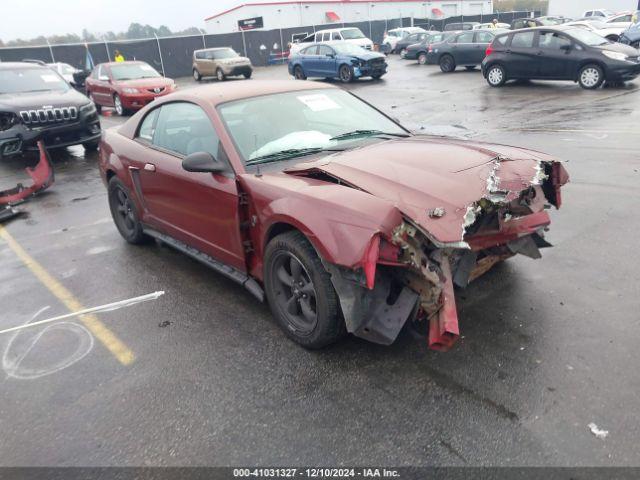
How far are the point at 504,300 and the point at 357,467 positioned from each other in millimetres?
1910

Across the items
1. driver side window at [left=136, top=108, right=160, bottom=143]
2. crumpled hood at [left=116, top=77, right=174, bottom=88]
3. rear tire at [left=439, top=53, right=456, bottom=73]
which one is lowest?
rear tire at [left=439, top=53, right=456, bottom=73]

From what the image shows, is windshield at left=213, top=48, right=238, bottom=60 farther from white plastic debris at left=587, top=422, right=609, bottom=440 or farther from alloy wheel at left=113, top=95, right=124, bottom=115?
white plastic debris at left=587, top=422, right=609, bottom=440

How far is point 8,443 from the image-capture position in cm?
284

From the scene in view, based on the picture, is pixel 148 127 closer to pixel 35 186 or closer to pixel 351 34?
pixel 35 186

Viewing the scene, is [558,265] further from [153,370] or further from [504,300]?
[153,370]

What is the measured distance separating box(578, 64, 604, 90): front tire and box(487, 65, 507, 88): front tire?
2447 millimetres

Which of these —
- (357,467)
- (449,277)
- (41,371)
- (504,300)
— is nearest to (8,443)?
(41,371)

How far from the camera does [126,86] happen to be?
53.2 ft

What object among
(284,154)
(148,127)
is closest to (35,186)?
(148,127)

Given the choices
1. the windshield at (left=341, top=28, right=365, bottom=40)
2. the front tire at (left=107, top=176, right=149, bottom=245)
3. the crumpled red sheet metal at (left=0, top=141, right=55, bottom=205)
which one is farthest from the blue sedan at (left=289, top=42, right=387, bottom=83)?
the front tire at (left=107, top=176, right=149, bottom=245)

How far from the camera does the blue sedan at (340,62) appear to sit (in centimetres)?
2059

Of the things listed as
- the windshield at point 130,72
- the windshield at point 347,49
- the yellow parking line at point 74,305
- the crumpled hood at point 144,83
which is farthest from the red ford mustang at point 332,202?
the windshield at point 347,49

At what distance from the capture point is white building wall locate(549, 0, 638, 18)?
199 ft

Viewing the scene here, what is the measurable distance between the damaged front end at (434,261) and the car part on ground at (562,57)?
12064 mm
